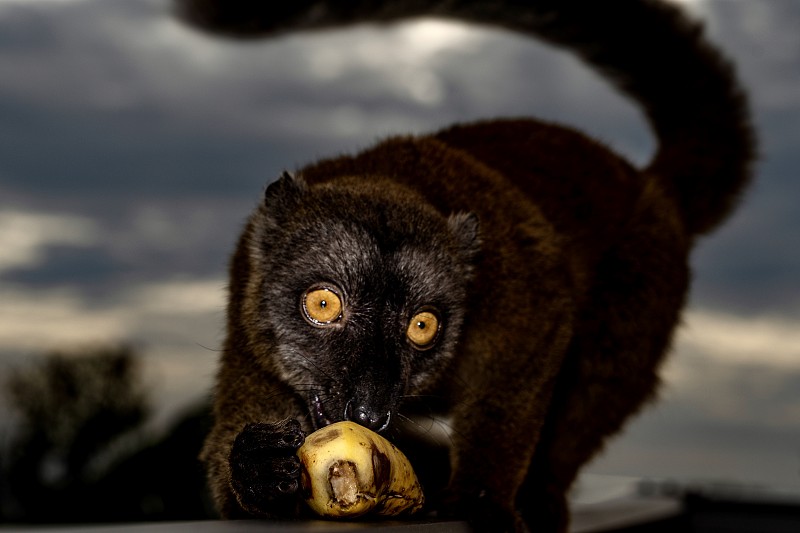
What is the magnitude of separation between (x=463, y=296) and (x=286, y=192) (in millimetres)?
601

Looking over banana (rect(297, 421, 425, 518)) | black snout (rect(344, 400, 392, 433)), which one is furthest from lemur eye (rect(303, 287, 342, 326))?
banana (rect(297, 421, 425, 518))

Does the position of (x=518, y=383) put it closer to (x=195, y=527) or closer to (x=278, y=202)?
(x=278, y=202)

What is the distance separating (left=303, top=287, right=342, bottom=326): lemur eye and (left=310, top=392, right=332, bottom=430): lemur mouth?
20 cm

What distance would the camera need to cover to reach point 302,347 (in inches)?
87.9

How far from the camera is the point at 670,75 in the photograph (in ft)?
12.9

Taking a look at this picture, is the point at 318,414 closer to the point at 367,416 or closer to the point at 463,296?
the point at 367,416

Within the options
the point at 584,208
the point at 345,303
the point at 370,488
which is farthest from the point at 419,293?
the point at 584,208

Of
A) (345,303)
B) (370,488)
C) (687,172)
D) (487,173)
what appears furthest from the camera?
(687,172)

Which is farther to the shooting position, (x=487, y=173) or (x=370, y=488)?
(x=487, y=173)

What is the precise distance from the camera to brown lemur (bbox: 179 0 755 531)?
7.13ft

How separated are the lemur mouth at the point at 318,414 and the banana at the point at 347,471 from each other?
11.3 inches

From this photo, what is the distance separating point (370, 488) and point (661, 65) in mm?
2914

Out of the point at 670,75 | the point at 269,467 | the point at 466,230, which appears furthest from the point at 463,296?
the point at 670,75


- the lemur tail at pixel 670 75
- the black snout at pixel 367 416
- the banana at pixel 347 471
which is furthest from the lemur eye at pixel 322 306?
the lemur tail at pixel 670 75
